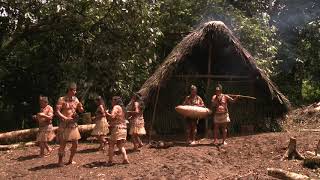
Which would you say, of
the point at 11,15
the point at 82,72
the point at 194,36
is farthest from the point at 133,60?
the point at 11,15

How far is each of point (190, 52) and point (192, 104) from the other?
2.08m

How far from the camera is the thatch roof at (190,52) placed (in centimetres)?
1392

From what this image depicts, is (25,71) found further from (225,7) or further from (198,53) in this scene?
(225,7)

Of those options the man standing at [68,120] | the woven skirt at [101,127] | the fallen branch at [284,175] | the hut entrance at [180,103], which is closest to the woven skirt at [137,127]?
the woven skirt at [101,127]

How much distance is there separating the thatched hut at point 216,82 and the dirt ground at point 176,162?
69.5 inches

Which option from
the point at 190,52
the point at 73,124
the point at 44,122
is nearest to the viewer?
the point at 73,124

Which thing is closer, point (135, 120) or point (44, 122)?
point (44, 122)

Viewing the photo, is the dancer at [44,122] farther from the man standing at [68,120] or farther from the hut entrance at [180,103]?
the hut entrance at [180,103]

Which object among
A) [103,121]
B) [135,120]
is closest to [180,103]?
[135,120]

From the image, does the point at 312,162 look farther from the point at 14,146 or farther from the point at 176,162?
the point at 14,146

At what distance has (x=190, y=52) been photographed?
47.3ft

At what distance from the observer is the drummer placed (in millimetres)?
12969

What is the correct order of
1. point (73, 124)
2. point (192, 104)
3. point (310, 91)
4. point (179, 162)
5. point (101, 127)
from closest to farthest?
1. point (73, 124)
2. point (179, 162)
3. point (101, 127)
4. point (192, 104)
5. point (310, 91)

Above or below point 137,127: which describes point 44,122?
above
